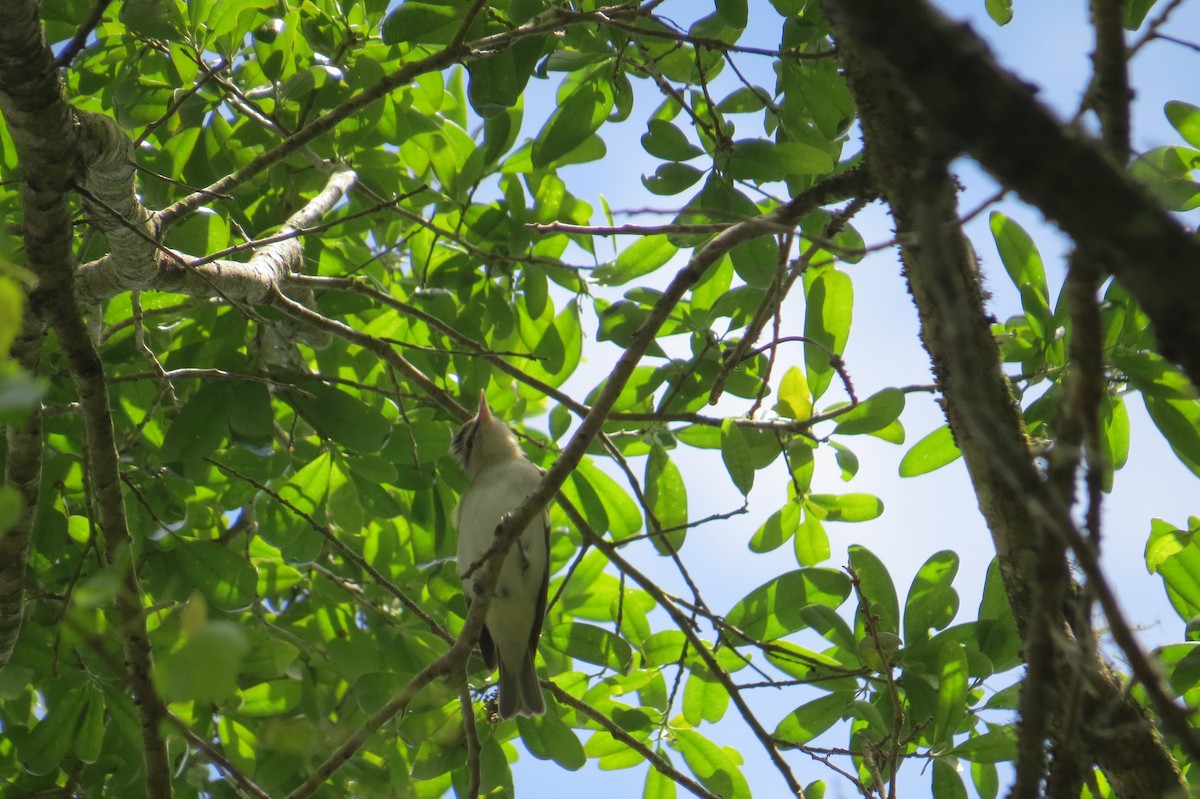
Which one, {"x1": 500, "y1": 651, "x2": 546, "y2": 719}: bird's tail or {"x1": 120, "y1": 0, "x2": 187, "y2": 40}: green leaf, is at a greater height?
{"x1": 120, "y1": 0, "x2": 187, "y2": 40}: green leaf

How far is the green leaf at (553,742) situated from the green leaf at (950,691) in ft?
5.02

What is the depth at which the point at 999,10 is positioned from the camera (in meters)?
3.83

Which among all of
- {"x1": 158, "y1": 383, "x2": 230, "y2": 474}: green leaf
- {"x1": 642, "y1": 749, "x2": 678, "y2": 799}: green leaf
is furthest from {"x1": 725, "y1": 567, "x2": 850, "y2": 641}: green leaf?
{"x1": 158, "y1": 383, "x2": 230, "y2": 474}: green leaf

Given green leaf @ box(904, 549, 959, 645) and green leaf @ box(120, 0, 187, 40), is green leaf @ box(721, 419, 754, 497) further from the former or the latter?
green leaf @ box(120, 0, 187, 40)

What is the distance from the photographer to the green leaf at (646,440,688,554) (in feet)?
14.3

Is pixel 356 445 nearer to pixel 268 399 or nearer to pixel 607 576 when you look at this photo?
pixel 268 399

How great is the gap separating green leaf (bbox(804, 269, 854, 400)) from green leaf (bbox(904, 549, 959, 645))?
88 centimetres

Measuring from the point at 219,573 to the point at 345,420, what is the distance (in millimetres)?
844

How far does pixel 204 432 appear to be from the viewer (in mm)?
4246

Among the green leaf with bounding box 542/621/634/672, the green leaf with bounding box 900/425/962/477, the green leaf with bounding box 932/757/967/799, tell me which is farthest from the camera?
the green leaf with bounding box 542/621/634/672

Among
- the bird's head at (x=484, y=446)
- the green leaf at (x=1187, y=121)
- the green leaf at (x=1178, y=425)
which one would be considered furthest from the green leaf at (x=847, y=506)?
the bird's head at (x=484, y=446)

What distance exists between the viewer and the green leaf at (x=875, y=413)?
3.69 meters

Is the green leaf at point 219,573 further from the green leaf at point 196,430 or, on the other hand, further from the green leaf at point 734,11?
the green leaf at point 734,11

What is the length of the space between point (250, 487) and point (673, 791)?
2.44 metres
